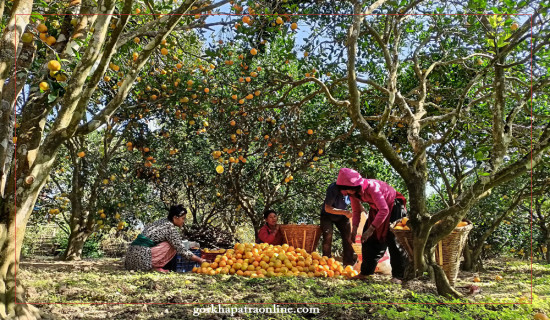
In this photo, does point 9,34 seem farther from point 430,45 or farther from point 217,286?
point 430,45

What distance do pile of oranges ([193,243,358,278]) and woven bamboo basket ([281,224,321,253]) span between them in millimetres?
820

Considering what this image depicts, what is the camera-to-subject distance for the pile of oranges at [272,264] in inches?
202

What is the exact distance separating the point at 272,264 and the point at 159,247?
170 centimetres

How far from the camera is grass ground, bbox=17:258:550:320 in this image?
3070 millimetres

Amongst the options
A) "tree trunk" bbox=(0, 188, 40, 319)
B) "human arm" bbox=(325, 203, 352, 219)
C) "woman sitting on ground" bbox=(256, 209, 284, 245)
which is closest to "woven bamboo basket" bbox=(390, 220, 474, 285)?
"human arm" bbox=(325, 203, 352, 219)

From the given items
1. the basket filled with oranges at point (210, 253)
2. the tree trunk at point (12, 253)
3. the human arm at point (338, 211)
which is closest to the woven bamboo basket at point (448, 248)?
the human arm at point (338, 211)

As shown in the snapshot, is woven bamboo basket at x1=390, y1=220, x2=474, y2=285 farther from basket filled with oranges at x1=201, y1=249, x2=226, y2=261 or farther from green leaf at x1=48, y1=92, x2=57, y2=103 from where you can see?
green leaf at x1=48, y1=92, x2=57, y2=103

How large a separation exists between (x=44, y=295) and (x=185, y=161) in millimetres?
6487

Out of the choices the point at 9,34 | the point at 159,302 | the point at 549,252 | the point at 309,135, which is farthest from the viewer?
the point at 549,252

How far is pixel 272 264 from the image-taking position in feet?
17.0

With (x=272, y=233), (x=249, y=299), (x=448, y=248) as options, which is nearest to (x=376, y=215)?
(x=448, y=248)

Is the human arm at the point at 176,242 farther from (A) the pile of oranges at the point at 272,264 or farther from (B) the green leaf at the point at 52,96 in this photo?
(B) the green leaf at the point at 52,96

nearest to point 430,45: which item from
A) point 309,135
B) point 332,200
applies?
point 309,135

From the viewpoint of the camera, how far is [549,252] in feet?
36.2
